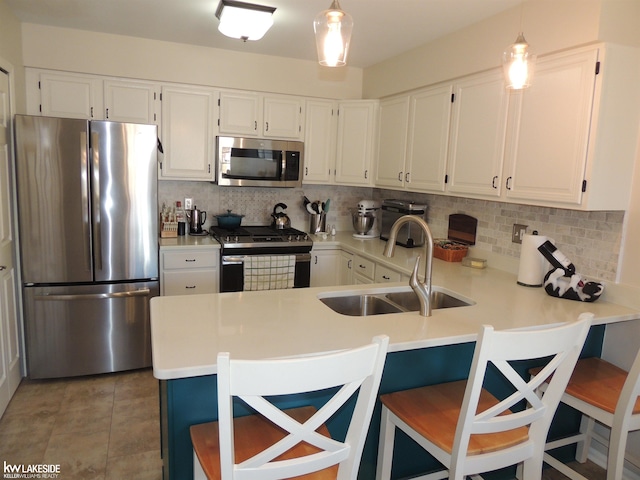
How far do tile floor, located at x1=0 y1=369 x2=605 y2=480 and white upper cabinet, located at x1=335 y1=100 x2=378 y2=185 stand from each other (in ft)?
7.83

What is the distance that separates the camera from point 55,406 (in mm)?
2846

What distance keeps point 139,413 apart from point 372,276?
1862 millimetres

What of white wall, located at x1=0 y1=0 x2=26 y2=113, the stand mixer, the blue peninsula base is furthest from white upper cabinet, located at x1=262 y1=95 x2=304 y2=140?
the blue peninsula base

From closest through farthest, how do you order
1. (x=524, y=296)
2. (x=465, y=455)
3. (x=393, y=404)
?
(x=465, y=455) → (x=393, y=404) → (x=524, y=296)

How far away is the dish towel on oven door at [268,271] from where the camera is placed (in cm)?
366

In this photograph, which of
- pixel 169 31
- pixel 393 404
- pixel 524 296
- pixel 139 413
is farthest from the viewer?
pixel 169 31

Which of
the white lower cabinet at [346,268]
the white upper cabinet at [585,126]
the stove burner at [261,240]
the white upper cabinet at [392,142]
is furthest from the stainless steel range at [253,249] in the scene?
the white upper cabinet at [585,126]

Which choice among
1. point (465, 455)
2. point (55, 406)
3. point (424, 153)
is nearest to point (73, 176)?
point (55, 406)

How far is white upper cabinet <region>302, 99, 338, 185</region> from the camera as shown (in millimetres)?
4098

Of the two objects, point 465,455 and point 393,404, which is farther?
point 393,404

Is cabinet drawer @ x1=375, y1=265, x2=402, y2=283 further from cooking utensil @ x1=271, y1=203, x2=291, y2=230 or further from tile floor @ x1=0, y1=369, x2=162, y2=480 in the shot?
tile floor @ x1=0, y1=369, x2=162, y2=480

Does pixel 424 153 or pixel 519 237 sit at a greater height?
pixel 424 153

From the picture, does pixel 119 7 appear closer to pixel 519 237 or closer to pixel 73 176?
pixel 73 176

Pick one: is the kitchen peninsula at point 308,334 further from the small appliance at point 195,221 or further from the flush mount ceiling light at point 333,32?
the small appliance at point 195,221
